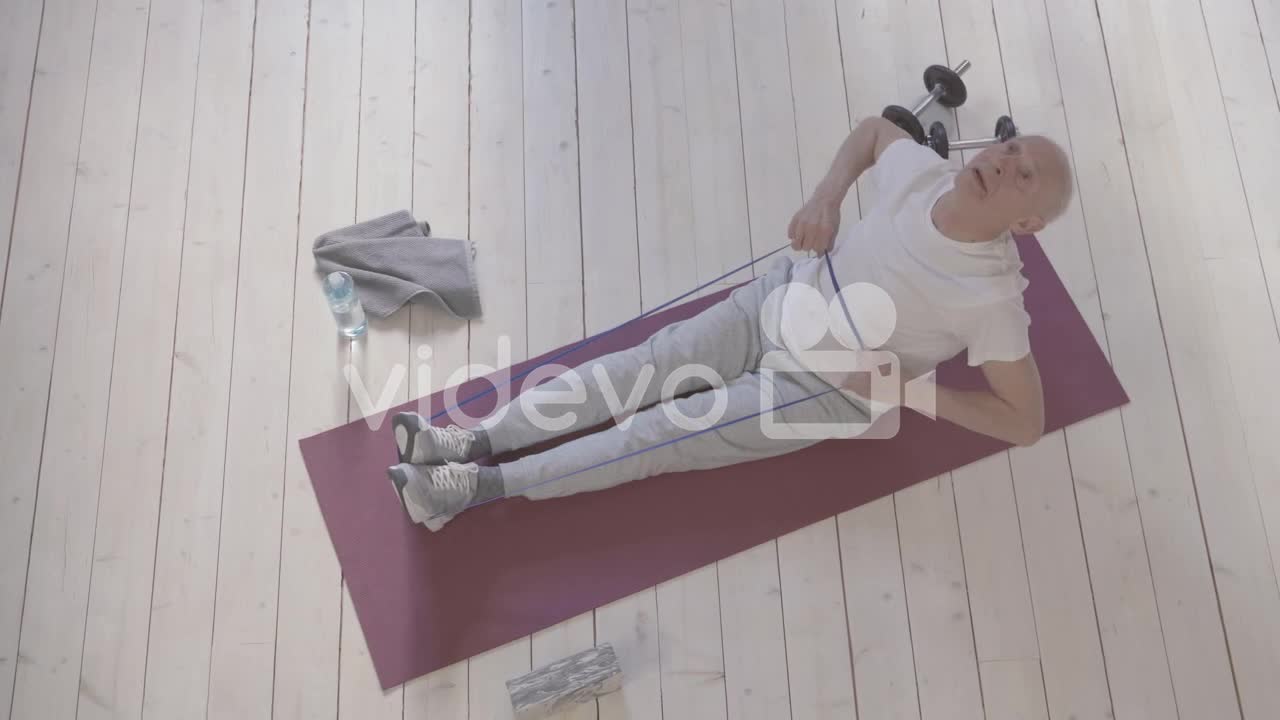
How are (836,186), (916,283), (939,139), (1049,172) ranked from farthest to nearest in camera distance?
1. (939,139)
2. (836,186)
3. (916,283)
4. (1049,172)

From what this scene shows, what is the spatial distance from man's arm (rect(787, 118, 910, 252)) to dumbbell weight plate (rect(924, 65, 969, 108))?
49 cm

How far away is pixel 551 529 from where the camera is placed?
178 cm

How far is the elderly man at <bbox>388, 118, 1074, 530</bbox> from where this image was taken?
4.76 feet

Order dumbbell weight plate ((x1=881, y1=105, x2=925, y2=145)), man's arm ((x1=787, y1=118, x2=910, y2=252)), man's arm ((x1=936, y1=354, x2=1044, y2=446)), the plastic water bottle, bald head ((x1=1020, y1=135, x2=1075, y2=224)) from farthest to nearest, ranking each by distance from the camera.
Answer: dumbbell weight plate ((x1=881, y1=105, x2=925, y2=145))
the plastic water bottle
man's arm ((x1=787, y1=118, x2=910, y2=252))
man's arm ((x1=936, y1=354, x2=1044, y2=446))
bald head ((x1=1020, y1=135, x2=1075, y2=224))

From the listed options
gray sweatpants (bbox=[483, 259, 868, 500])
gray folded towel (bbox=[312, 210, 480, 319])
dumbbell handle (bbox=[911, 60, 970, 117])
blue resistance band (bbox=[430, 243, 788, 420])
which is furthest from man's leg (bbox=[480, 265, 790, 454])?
dumbbell handle (bbox=[911, 60, 970, 117])

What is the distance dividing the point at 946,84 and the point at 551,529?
129 cm

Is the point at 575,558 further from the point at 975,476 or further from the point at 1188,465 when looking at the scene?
the point at 1188,465

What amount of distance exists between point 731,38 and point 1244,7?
1.28 metres

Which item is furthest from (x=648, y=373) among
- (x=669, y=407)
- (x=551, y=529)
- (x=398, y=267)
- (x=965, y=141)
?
(x=965, y=141)

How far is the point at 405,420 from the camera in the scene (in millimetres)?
1671

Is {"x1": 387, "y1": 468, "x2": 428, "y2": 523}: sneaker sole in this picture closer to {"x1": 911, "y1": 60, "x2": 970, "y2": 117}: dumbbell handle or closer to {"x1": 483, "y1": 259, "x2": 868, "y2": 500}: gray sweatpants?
{"x1": 483, "y1": 259, "x2": 868, "y2": 500}: gray sweatpants

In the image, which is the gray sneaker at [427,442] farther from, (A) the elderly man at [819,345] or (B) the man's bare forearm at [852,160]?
(B) the man's bare forearm at [852,160]

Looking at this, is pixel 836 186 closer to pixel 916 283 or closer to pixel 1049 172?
pixel 916 283

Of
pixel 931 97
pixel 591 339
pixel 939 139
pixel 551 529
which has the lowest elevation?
pixel 551 529
